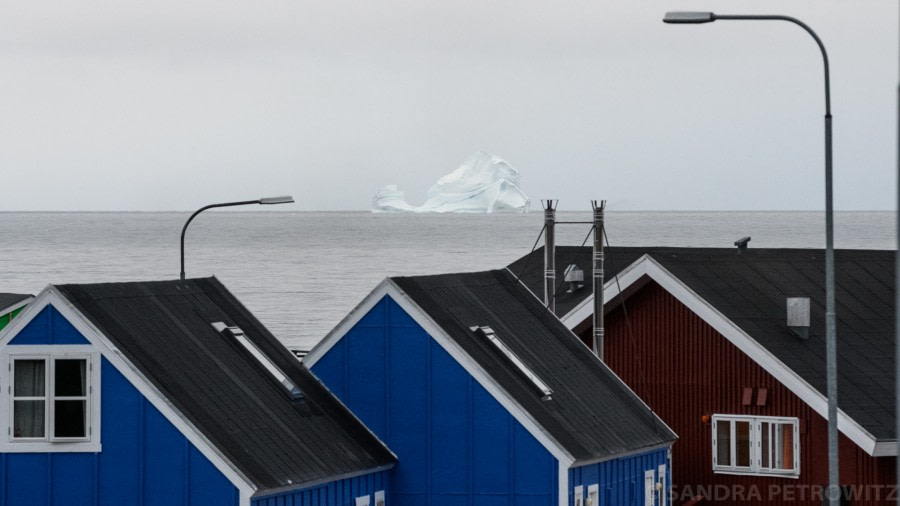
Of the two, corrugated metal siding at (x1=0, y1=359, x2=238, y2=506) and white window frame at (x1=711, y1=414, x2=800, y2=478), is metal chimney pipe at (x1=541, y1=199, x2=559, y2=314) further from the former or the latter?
corrugated metal siding at (x1=0, y1=359, x2=238, y2=506)

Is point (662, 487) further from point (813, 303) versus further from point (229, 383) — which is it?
point (229, 383)

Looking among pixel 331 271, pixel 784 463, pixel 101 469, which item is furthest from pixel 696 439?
pixel 331 271

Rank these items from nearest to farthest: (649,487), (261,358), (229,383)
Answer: (229,383) → (261,358) → (649,487)

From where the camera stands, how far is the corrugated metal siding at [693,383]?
40.7m

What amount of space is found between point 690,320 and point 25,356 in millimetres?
18136

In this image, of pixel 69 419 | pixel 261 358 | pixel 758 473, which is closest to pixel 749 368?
pixel 758 473

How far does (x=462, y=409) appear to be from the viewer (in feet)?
108

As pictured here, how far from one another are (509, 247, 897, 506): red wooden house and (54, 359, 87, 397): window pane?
16615mm

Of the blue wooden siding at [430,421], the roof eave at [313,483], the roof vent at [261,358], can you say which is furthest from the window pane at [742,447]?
the roof vent at [261,358]

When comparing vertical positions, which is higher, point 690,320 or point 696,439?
point 690,320

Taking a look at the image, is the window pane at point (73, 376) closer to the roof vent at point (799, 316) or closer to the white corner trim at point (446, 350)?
the white corner trim at point (446, 350)

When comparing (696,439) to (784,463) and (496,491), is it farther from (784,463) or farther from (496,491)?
(496,491)

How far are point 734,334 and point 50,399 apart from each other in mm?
17738

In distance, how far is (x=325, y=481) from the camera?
97.9ft
